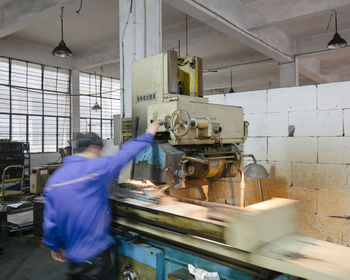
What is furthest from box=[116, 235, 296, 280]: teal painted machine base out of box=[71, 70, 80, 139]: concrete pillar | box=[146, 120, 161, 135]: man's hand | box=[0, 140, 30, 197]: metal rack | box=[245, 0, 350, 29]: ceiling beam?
box=[71, 70, 80, 139]: concrete pillar

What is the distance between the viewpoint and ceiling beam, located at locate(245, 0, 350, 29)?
424 cm

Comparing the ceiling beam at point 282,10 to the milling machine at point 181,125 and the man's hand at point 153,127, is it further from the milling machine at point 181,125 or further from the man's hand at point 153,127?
the man's hand at point 153,127

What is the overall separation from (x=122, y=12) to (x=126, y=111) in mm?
1060

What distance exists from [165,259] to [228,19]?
3.81 m

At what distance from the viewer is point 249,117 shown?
3.30m

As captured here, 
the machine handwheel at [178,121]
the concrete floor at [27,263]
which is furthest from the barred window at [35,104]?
the machine handwheel at [178,121]

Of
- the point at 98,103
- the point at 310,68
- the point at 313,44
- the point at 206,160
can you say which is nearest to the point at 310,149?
the point at 206,160

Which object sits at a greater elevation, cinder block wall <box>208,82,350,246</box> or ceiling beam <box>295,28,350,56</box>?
ceiling beam <box>295,28,350,56</box>

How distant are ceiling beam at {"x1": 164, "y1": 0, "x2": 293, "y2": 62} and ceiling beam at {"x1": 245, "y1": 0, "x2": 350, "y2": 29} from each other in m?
0.18

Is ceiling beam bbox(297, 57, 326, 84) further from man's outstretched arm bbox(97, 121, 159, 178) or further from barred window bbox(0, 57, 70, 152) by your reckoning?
barred window bbox(0, 57, 70, 152)

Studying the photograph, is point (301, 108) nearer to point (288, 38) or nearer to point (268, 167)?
point (268, 167)

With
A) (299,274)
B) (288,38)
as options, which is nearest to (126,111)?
(299,274)

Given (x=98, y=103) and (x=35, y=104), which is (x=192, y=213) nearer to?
(x=35, y=104)

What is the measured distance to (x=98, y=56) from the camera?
779 centimetres
